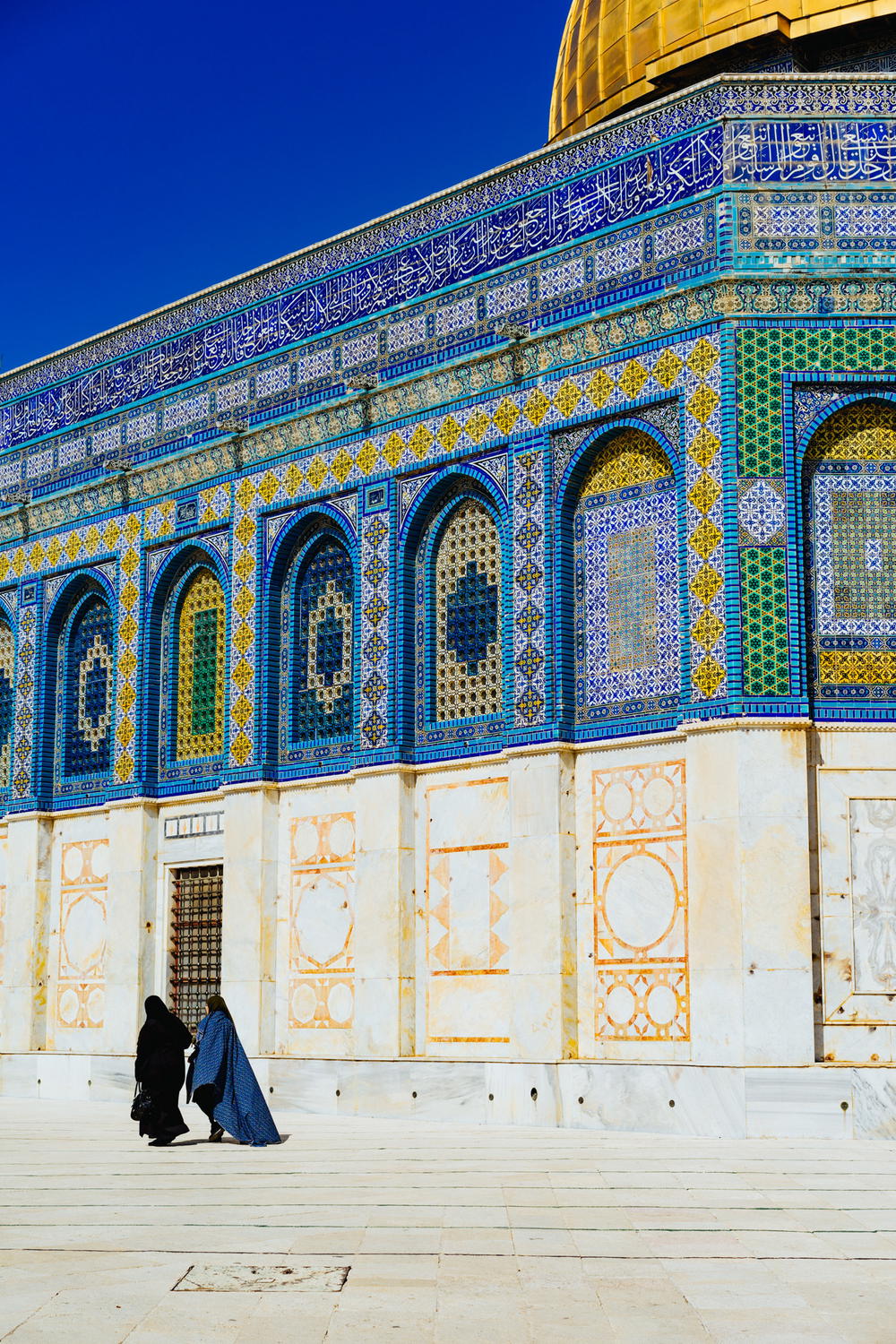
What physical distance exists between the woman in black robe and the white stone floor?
0.25 metres

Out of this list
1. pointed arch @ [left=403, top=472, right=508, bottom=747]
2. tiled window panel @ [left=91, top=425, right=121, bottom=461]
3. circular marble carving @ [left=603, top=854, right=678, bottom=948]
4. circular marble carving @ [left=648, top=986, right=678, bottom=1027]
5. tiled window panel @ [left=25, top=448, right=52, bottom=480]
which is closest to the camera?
circular marble carving @ [left=648, top=986, right=678, bottom=1027]

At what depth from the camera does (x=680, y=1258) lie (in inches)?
286

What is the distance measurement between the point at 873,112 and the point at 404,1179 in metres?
9.25

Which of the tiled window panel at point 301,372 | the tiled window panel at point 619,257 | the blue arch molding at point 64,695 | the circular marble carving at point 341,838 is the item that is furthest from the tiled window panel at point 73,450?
the tiled window panel at point 619,257

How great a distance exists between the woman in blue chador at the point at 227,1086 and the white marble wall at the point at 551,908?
246 centimetres

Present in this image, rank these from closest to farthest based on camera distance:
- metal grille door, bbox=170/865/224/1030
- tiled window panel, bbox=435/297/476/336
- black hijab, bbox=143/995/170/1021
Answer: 1. black hijab, bbox=143/995/170/1021
2. tiled window panel, bbox=435/297/476/336
3. metal grille door, bbox=170/865/224/1030

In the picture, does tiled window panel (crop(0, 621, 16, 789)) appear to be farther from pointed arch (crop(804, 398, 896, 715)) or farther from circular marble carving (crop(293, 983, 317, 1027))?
pointed arch (crop(804, 398, 896, 715))

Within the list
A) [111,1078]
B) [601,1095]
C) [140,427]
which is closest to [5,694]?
[140,427]

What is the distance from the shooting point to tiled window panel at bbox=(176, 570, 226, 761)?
727 inches

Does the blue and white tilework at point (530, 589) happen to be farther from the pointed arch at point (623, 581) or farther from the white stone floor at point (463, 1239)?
the white stone floor at point (463, 1239)

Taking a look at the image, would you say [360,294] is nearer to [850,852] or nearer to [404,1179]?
[850,852]

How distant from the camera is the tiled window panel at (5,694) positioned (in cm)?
2073

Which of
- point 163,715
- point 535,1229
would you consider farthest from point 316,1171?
point 163,715

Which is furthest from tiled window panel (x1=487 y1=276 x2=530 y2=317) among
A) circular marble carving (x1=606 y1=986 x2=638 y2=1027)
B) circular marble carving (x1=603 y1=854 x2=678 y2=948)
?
circular marble carving (x1=606 y1=986 x2=638 y2=1027)
